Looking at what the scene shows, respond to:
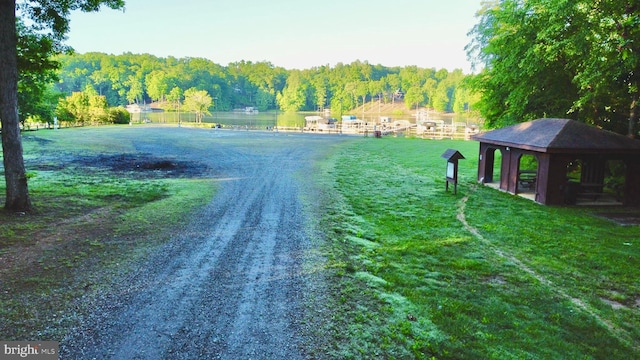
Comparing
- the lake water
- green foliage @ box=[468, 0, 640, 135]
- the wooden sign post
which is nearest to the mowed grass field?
the wooden sign post

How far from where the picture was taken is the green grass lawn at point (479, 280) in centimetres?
482

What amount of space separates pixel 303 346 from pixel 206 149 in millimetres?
22850

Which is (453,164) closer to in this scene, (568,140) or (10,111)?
(568,140)

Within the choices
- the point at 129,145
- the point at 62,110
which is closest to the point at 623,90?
the point at 129,145

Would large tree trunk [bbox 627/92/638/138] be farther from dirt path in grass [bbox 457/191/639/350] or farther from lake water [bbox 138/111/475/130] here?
lake water [bbox 138/111/475/130]

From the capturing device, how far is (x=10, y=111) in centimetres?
880

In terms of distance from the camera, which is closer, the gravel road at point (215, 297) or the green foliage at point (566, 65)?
the gravel road at point (215, 297)

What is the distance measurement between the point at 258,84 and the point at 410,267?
155942 millimetres

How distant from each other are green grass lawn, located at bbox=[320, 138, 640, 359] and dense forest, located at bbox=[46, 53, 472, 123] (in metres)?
107

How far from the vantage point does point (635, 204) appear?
1305 centimetres

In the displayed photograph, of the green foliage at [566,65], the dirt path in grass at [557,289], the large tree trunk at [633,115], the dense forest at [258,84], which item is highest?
the dense forest at [258,84]

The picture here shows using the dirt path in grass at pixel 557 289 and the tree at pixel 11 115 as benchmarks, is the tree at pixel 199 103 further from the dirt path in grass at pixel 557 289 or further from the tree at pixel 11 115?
the dirt path in grass at pixel 557 289

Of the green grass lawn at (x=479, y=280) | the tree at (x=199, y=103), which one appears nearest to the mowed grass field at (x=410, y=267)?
the green grass lawn at (x=479, y=280)

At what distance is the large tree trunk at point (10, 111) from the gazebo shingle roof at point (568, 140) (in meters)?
13.5
